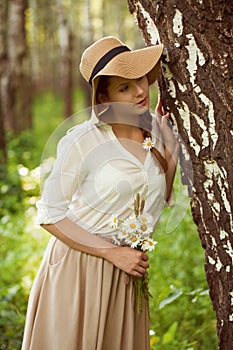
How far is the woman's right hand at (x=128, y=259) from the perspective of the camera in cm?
290

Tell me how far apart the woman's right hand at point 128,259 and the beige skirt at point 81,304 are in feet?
0.19

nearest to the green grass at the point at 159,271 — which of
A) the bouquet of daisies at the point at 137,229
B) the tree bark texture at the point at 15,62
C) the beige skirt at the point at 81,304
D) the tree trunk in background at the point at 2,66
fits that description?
the bouquet of daisies at the point at 137,229

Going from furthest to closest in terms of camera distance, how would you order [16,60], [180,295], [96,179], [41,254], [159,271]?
[16,60] < [41,254] < [159,271] < [180,295] < [96,179]

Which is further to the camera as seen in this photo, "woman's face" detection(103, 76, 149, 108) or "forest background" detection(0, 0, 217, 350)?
"forest background" detection(0, 0, 217, 350)

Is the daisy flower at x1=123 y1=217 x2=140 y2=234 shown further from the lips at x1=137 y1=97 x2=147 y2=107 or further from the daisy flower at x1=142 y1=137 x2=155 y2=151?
the lips at x1=137 y1=97 x2=147 y2=107

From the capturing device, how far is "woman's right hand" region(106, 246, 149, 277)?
290 centimetres

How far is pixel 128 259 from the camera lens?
9.52 ft

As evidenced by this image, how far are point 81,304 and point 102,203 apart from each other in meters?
0.46

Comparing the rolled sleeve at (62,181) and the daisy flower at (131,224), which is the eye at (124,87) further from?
the daisy flower at (131,224)

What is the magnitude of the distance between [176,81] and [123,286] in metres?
0.88

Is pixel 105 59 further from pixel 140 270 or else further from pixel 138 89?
pixel 140 270

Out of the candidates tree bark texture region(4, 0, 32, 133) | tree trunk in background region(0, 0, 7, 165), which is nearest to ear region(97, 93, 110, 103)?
tree trunk in background region(0, 0, 7, 165)

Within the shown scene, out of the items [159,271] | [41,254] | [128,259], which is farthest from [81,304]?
[41,254]

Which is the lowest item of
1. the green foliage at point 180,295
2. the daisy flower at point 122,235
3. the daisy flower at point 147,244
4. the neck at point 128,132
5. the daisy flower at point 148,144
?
the green foliage at point 180,295
